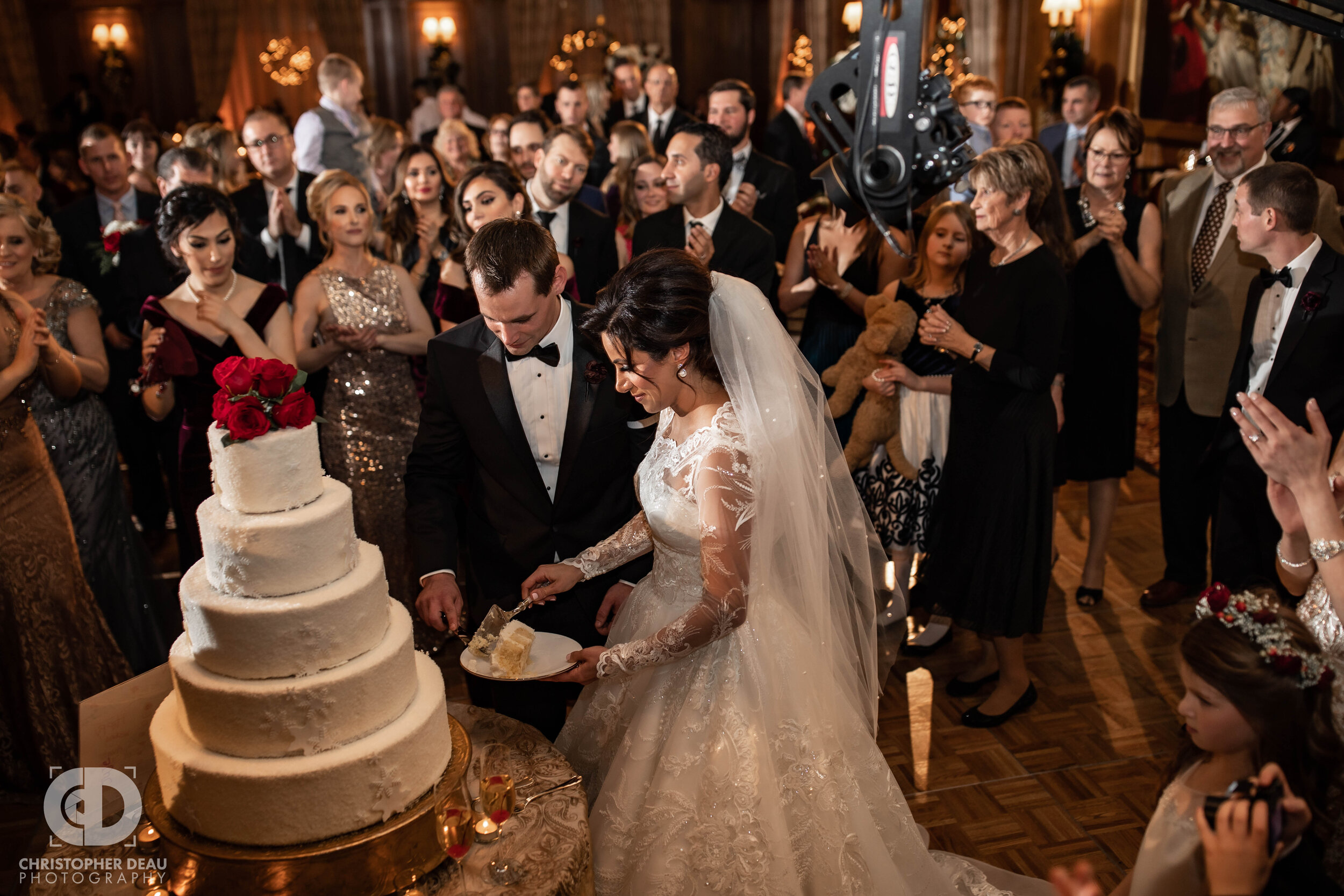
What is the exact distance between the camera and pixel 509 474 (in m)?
2.72

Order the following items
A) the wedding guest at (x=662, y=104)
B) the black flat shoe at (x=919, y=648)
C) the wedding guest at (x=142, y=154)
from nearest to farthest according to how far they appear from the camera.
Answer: the black flat shoe at (x=919, y=648), the wedding guest at (x=142, y=154), the wedding guest at (x=662, y=104)

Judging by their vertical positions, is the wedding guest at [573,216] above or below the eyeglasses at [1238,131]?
below

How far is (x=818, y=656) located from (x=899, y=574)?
155 centimetres

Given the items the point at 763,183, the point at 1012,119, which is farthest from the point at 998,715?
the point at 1012,119

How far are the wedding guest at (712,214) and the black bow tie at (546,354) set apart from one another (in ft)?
5.35

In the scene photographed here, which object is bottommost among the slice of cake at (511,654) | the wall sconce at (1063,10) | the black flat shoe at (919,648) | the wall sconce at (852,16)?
the black flat shoe at (919,648)

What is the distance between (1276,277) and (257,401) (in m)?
3.10

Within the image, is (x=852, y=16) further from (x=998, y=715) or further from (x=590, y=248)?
(x=998, y=715)

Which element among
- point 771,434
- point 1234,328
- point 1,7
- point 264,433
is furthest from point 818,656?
point 1,7

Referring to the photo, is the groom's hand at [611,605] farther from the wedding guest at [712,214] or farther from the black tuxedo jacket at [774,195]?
the black tuxedo jacket at [774,195]

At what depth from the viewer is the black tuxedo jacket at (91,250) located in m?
4.94

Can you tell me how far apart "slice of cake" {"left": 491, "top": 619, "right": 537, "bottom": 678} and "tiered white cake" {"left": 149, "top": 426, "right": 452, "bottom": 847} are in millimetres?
435

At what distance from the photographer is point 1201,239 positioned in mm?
4145

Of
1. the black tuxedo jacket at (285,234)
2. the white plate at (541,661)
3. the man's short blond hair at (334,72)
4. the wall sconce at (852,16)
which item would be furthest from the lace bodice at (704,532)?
the wall sconce at (852,16)
